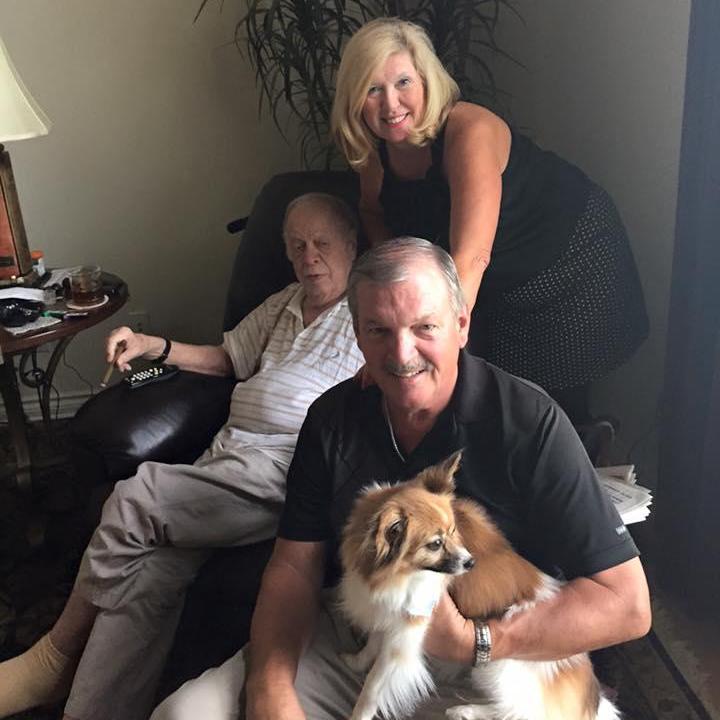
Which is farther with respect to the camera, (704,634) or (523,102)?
(523,102)

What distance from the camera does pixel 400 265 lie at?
3.64ft

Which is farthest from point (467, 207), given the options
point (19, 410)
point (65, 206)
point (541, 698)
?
point (65, 206)

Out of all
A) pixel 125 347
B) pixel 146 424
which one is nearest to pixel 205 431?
pixel 146 424

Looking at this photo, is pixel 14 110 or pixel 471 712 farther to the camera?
pixel 14 110

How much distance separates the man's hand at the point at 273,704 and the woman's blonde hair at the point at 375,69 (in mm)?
1069

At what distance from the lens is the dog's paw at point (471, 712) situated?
1157mm

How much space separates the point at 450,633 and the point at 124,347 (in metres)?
1.11

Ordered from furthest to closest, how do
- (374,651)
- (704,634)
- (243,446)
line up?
(704,634), (243,446), (374,651)

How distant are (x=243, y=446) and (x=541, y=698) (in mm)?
834

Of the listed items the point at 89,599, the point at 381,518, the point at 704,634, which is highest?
the point at 381,518

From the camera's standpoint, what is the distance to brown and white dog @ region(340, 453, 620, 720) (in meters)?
1.07

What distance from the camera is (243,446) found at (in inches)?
69.1

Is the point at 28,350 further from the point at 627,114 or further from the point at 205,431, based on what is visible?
the point at 627,114

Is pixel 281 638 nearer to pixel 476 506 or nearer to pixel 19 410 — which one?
pixel 476 506
